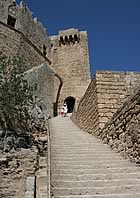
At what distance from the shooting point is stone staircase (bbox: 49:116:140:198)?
412cm

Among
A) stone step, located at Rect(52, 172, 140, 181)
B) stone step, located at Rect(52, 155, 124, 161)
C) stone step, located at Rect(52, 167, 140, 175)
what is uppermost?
stone step, located at Rect(52, 155, 124, 161)

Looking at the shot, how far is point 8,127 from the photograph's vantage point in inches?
446

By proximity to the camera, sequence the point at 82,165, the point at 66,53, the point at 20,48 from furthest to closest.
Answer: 1. the point at 66,53
2. the point at 20,48
3. the point at 82,165

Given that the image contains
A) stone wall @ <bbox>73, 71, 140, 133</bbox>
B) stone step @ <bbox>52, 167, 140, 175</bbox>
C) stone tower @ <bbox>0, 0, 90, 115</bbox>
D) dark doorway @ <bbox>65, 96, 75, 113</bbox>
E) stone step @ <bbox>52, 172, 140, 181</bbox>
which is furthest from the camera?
dark doorway @ <bbox>65, 96, 75, 113</bbox>

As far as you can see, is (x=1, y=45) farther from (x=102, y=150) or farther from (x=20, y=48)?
(x=102, y=150)

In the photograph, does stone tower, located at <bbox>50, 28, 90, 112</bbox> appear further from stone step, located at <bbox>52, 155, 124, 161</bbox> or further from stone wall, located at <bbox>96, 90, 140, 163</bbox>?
stone step, located at <bbox>52, 155, 124, 161</bbox>

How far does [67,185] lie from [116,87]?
468 centimetres

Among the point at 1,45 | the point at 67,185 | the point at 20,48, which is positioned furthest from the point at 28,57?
the point at 67,185

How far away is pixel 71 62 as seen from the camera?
83.5 ft

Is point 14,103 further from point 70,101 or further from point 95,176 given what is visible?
point 70,101

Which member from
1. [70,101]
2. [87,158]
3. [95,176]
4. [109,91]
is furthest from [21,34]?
[95,176]

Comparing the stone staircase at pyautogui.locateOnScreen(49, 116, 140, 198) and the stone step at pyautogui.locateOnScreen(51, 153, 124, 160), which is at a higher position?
the stone step at pyautogui.locateOnScreen(51, 153, 124, 160)

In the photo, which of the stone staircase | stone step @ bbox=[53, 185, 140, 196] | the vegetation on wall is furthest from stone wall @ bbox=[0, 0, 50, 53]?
stone step @ bbox=[53, 185, 140, 196]

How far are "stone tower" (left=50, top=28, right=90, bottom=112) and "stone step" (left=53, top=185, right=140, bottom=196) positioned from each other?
18874mm
